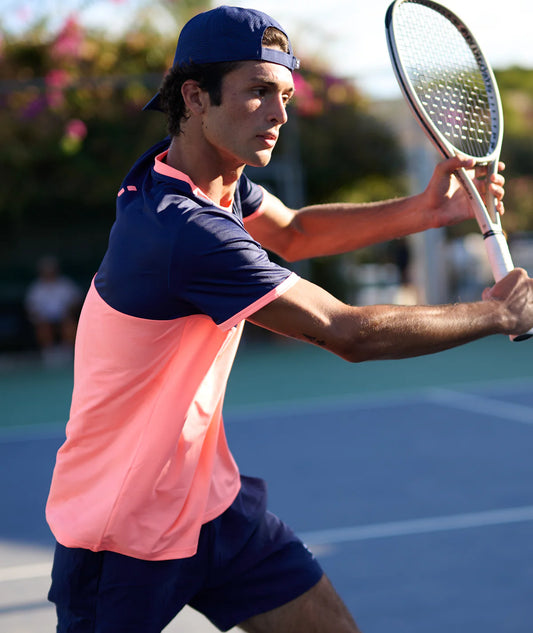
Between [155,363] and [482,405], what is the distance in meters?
5.72

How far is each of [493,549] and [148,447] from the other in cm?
235

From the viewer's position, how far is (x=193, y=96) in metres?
1.87

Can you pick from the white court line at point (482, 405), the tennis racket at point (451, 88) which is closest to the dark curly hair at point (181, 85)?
the tennis racket at point (451, 88)

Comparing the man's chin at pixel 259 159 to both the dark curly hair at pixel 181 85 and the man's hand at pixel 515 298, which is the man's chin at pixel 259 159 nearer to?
the dark curly hair at pixel 181 85

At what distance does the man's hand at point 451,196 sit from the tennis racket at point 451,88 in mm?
30

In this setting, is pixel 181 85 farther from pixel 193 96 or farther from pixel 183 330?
pixel 183 330

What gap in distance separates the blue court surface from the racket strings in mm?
1564

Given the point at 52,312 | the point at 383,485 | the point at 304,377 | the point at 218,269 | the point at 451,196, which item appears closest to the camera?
the point at 218,269

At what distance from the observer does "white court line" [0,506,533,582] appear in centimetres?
403

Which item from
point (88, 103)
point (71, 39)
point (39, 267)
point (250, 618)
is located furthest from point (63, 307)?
point (250, 618)

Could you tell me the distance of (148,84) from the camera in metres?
11.7

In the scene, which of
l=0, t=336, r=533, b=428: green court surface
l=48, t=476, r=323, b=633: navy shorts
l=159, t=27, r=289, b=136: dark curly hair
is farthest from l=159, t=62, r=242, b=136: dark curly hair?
l=0, t=336, r=533, b=428: green court surface

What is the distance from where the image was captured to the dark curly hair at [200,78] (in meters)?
1.82

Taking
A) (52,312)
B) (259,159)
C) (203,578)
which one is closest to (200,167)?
(259,159)
